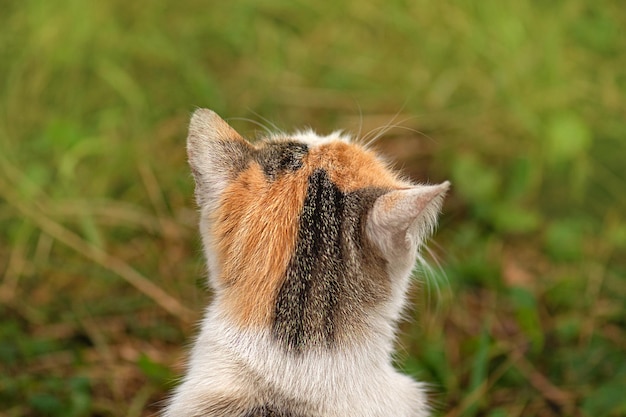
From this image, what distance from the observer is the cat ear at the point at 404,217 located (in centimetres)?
157

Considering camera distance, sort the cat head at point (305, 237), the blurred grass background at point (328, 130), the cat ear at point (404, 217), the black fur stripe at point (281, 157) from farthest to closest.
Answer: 1. the blurred grass background at point (328, 130)
2. the black fur stripe at point (281, 157)
3. the cat head at point (305, 237)
4. the cat ear at point (404, 217)

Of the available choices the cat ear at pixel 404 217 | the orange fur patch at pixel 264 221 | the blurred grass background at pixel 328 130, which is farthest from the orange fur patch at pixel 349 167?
the blurred grass background at pixel 328 130

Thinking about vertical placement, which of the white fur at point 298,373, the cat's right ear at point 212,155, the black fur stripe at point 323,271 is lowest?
the white fur at point 298,373

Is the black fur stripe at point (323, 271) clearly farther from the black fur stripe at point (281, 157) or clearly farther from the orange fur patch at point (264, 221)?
the black fur stripe at point (281, 157)

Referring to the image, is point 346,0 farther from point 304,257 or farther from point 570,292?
point 304,257

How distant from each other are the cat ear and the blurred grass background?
3.12 feet

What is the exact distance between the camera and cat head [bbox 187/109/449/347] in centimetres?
180

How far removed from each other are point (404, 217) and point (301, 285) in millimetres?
330

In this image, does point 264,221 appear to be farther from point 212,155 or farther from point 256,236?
point 212,155

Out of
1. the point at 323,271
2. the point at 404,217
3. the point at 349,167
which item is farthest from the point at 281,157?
the point at 404,217

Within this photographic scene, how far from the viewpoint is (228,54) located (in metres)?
4.17

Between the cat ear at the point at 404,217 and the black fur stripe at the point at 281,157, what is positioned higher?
the black fur stripe at the point at 281,157

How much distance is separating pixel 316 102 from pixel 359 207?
2.26m

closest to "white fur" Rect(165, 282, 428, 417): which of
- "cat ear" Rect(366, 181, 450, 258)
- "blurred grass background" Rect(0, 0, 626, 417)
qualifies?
"cat ear" Rect(366, 181, 450, 258)
